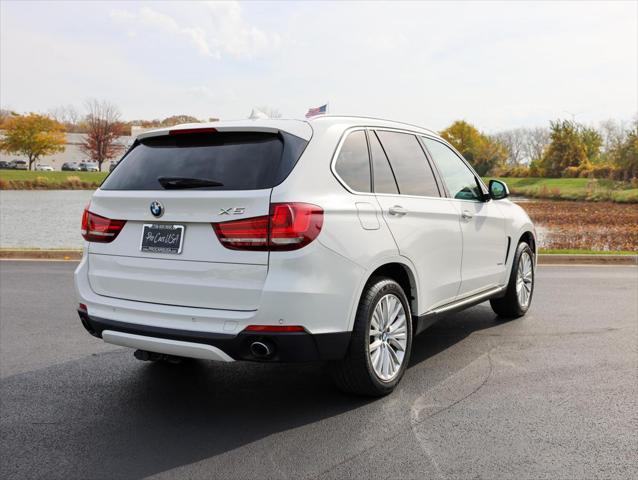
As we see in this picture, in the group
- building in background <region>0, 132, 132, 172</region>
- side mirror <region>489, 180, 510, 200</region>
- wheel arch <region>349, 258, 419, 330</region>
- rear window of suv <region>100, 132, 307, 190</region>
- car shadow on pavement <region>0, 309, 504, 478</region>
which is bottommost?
car shadow on pavement <region>0, 309, 504, 478</region>

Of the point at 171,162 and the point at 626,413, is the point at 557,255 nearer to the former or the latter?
the point at 626,413

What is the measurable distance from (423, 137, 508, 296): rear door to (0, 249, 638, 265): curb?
6903 millimetres

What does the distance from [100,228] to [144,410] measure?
4.10 ft

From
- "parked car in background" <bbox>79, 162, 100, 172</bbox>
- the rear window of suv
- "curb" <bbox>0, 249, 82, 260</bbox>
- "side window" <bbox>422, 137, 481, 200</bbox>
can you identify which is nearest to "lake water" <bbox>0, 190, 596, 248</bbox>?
"curb" <bbox>0, 249, 82, 260</bbox>

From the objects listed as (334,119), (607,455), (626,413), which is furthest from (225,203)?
(626,413)

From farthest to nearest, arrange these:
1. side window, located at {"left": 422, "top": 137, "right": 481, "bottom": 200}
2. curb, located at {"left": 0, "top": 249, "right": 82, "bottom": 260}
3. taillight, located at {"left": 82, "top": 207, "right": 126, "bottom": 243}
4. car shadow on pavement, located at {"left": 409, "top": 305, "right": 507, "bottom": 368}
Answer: curb, located at {"left": 0, "top": 249, "right": 82, "bottom": 260} < car shadow on pavement, located at {"left": 409, "top": 305, "right": 507, "bottom": 368} < side window, located at {"left": 422, "top": 137, "right": 481, "bottom": 200} < taillight, located at {"left": 82, "top": 207, "right": 126, "bottom": 243}

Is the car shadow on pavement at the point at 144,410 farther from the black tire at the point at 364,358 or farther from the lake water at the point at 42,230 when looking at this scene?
the lake water at the point at 42,230

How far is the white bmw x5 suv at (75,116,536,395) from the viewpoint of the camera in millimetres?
3732

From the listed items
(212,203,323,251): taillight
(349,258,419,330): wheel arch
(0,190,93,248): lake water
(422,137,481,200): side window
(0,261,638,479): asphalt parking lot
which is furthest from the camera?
(0,190,93,248): lake water

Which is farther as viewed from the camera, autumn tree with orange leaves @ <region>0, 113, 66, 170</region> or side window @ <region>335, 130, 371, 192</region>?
autumn tree with orange leaves @ <region>0, 113, 66, 170</region>

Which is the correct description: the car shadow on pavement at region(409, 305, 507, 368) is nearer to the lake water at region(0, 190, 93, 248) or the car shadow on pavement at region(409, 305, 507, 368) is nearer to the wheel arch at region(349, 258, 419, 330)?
the wheel arch at region(349, 258, 419, 330)

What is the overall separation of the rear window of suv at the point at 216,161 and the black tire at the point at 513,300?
3.55m

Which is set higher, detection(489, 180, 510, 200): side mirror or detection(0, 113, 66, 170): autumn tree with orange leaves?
detection(0, 113, 66, 170): autumn tree with orange leaves

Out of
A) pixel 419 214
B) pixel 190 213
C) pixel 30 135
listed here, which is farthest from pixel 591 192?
pixel 30 135
